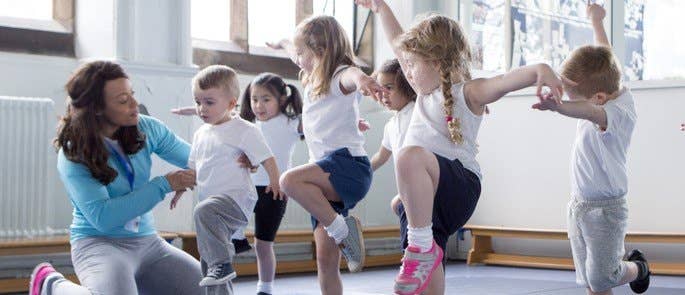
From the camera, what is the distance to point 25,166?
16.1 feet

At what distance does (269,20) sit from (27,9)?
1.71 m

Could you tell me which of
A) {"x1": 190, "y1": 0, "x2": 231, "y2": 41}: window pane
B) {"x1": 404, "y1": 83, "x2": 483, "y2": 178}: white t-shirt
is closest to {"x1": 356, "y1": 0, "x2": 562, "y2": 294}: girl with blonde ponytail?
{"x1": 404, "y1": 83, "x2": 483, "y2": 178}: white t-shirt

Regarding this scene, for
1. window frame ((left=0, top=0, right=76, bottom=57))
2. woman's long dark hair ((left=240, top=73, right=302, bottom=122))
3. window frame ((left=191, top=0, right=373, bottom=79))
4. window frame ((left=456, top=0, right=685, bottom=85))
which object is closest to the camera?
woman's long dark hair ((left=240, top=73, right=302, bottom=122))

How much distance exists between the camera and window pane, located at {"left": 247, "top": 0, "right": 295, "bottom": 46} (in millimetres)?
6477

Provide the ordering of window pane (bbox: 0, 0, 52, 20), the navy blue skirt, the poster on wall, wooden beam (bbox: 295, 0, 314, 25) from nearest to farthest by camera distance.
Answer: the navy blue skirt, window pane (bbox: 0, 0, 52, 20), the poster on wall, wooden beam (bbox: 295, 0, 314, 25)

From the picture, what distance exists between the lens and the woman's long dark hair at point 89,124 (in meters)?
3.00

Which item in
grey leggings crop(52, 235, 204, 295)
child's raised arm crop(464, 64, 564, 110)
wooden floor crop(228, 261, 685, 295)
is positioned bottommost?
wooden floor crop(228, 261, 685, 295)

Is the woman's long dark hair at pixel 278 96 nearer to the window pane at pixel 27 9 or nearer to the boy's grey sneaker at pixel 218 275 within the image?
the boy's grey sneaker at pixel 218 275

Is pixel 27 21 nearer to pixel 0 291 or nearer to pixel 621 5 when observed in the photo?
pixel 0 291

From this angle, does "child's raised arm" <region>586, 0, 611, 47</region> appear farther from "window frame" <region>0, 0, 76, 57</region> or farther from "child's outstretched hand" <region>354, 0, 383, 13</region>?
"window frame" <region>0, 0, 76, 57</region>

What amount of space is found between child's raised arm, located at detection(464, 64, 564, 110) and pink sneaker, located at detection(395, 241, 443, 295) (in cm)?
47

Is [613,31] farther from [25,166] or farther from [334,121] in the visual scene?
[25,166]

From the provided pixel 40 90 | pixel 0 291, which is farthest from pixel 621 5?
pixel 0 291

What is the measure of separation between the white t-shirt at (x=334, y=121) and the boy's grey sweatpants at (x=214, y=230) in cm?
48
